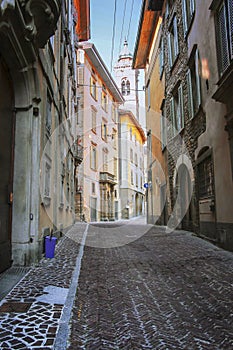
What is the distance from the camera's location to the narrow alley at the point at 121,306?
224cm

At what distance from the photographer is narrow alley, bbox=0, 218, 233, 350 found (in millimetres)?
2240

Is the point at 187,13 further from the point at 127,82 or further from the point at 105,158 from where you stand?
the point at 127,82

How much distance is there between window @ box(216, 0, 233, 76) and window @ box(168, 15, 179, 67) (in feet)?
15.1

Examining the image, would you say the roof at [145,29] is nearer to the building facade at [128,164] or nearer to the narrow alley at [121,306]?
the narrow alley at [121,306]

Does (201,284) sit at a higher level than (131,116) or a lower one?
lower

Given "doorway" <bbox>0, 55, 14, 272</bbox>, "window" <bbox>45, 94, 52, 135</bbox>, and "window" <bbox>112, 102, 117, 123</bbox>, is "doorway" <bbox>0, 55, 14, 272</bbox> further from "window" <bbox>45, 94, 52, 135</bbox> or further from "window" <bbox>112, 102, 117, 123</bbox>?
"window" <bbox>112, 102, 117, 123</bbox>

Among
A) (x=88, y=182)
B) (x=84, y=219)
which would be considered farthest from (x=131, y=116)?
(x=84, y=219)

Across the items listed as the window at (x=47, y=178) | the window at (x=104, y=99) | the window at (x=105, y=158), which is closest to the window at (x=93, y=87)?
the window at (x=104, y=99)

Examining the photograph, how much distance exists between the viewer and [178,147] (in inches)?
447

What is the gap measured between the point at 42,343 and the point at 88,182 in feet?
75.3

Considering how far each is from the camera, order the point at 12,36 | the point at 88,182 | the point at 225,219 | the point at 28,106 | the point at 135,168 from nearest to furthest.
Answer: the point at 12,36 → the point at 28,106 → the point at 225,219 → the point at 88,182 → the point at 135,168

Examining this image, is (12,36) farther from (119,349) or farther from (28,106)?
(119,349)

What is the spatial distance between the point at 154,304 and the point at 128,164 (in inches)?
1338

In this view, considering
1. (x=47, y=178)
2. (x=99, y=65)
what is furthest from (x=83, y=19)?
(x=47, y=178)
